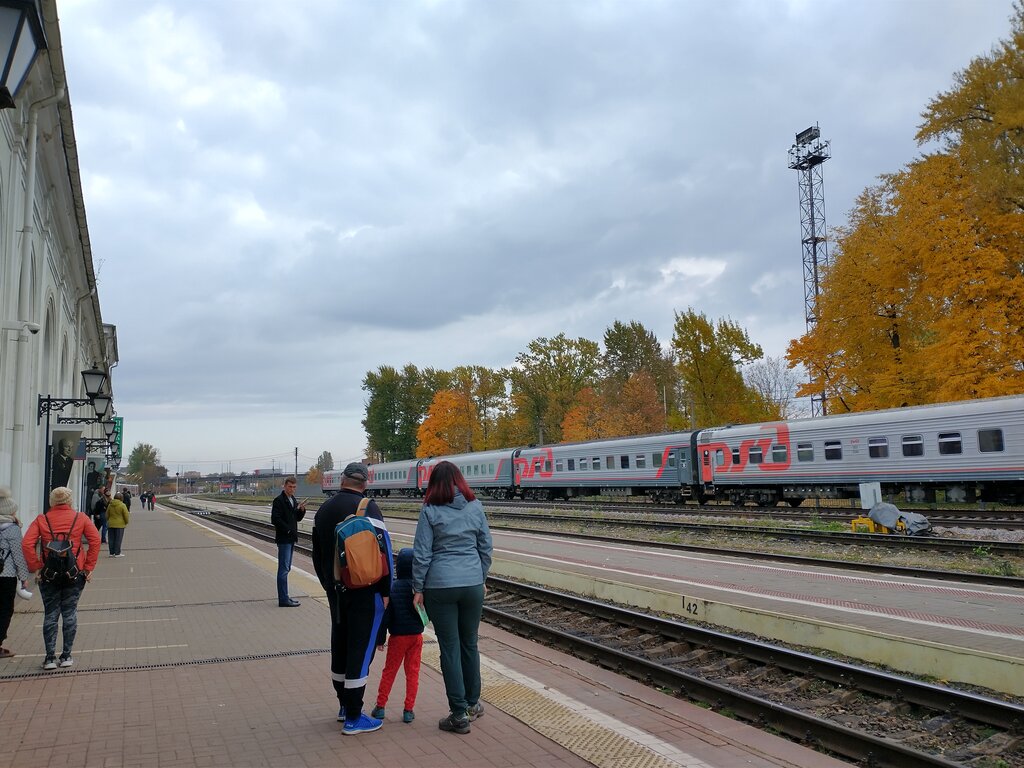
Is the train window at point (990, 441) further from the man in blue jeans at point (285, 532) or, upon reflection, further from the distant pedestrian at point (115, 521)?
the distant pedestrian at point (115, 521)

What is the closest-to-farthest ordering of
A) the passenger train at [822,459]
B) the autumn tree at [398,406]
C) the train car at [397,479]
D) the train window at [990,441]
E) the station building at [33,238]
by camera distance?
1. the station building at [33,238]
2. the train window at [990,441]
3. the passenger train at [822,459]
4. the train car at [397,479]
5. the autumn tree at [398,406]

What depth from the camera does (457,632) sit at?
5.27 metres

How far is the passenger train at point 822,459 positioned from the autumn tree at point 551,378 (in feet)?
74.3

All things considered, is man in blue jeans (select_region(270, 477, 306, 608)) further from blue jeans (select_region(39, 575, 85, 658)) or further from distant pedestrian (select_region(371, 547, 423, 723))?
distant pedestrian (select_region(371, 547, 423, 723))

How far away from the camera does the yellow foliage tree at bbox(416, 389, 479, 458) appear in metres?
70.6

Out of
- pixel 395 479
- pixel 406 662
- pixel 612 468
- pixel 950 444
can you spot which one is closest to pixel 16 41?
pixel 406 662

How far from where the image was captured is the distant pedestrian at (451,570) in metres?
5.12

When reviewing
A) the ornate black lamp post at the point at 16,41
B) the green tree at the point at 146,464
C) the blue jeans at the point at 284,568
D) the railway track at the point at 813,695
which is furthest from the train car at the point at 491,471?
the green tree at the point at 146,464

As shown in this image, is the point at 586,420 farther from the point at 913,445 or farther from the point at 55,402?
the point at 55,402

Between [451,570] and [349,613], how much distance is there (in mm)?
733

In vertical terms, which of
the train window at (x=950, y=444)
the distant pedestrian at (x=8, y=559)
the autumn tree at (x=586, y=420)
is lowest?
the distant pedestrian at (x=8, y=559)

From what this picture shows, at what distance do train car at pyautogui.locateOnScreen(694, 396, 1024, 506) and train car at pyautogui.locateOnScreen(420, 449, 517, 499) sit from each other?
51.6 feet

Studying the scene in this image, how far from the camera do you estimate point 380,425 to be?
94312mm

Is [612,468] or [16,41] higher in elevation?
[16,41]
